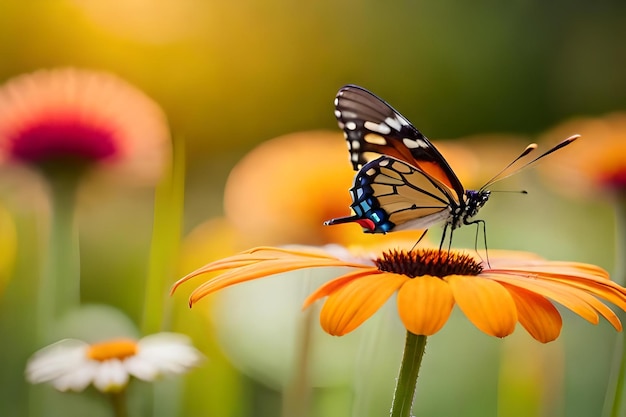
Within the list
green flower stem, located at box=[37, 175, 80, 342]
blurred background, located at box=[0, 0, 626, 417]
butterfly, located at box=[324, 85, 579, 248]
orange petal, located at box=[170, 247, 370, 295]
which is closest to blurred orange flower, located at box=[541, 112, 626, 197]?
blurred background, located at box=[0, 0, 626, 417]

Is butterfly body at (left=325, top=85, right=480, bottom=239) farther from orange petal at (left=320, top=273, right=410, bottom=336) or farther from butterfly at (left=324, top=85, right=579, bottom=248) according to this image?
orange petal at (left=320, top=273, right=410, bottom=336)

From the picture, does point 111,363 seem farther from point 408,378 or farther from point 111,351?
point 408,378

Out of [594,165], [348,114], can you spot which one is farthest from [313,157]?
[594,165]

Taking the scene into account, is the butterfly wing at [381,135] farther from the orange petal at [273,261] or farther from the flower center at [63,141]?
the flower center at [63,141]

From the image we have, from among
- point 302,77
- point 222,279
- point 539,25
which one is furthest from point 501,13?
point 222,279

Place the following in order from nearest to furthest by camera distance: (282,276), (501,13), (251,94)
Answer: (282,276)
(251,94)
(501,13)

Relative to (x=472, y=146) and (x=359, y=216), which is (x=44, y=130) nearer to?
(x=359, y=216)
